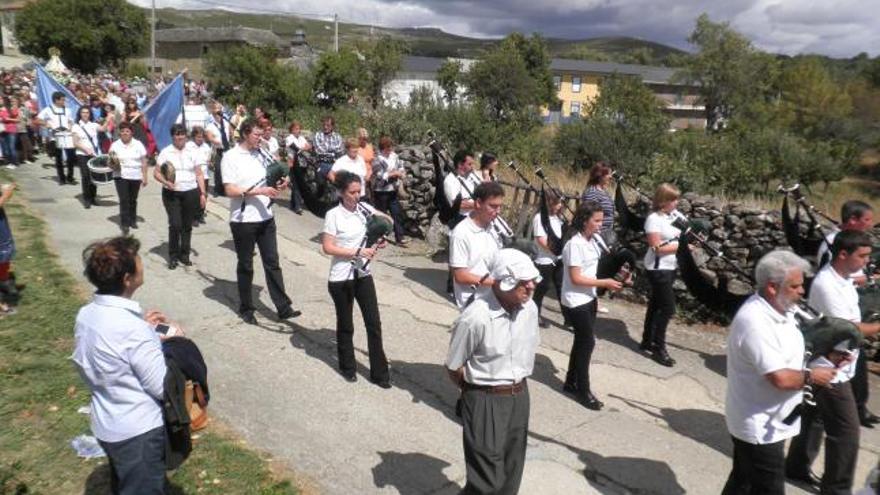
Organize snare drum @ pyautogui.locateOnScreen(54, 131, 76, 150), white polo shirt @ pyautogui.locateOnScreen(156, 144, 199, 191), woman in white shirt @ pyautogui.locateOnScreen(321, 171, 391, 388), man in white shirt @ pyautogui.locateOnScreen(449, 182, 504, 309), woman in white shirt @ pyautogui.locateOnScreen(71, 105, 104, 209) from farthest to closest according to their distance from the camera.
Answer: snare drum @ pyautogui.locateOnScreen(54, 131, 76, 150), woman in white shirt @ pyautogui.locateOnScreen(71, 105, 104, 209), white polo shirt @ pyautogui.locateOnScreen(156, 144, 199, 191), woman in white shirt @ pyautogui.locateOnScreen(321, 171, 391, 388), man in white shirt @ pyautogui.locateOnScreen(449, 182, 504, 309)

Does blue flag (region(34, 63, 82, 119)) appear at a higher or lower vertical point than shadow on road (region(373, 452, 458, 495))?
higher

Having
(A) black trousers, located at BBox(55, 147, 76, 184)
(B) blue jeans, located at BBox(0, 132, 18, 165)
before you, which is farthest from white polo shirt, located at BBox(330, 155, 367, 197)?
(B) blue jeans, located at BBox(0, 132, 18, 165)

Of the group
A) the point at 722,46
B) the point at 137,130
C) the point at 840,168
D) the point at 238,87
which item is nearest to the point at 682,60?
the point at 722,46

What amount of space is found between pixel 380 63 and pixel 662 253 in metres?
46.2

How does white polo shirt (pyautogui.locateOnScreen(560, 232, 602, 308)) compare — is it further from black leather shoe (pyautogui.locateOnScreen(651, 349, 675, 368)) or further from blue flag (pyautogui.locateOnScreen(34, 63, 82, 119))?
blue flag (pyautogui.locateOnScreen(34, 63, 82, 119))

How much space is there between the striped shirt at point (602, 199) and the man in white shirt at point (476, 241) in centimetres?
251

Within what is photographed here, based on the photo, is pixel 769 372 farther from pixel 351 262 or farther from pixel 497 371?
pixel 351 262

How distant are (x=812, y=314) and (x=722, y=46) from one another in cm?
7356

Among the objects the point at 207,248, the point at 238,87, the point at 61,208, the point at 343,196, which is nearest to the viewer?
the point at 343,196

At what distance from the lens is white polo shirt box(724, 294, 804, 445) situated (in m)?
3.31

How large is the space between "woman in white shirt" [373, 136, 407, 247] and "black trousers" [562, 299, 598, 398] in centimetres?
567

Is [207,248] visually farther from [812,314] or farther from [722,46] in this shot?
[722,46]

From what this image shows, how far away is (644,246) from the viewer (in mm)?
8812

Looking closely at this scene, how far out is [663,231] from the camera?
256 inches
